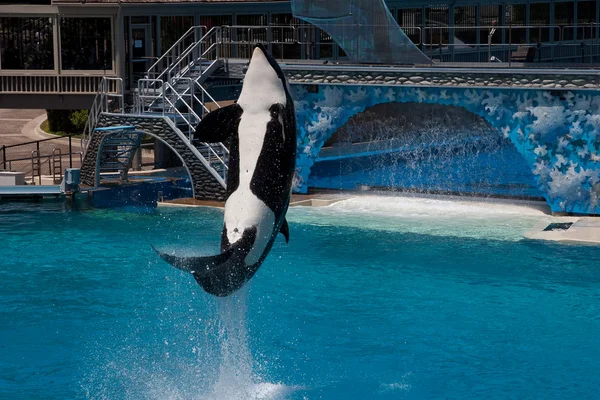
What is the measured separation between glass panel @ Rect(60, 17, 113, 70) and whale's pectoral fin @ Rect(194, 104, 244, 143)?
66.4 ft

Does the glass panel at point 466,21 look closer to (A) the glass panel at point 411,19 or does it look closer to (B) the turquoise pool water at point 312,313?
(A) the glass panel at point 411,19

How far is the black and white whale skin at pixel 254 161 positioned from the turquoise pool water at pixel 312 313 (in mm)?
2391

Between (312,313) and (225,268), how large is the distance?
24.8 feet

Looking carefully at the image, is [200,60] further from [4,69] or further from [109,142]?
[4,69]

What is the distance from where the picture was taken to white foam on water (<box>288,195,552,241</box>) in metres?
22.0

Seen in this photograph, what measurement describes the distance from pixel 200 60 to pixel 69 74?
4.22 meters

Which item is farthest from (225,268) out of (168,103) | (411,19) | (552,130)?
(411,19)

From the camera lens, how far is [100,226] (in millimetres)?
22828

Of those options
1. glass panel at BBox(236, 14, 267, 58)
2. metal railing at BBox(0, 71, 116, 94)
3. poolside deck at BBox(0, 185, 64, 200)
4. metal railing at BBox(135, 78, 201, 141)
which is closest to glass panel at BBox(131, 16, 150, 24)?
metal railing at BBox(0, 71, 116, 94)

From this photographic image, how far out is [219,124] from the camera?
9633 millimetres

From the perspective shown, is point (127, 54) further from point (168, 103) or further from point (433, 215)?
point (433, 215)

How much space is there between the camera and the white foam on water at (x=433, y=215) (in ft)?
72.2

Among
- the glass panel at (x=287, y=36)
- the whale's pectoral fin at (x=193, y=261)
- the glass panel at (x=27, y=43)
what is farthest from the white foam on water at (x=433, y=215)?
the whale's pectoral fin at (x=193, y=261)

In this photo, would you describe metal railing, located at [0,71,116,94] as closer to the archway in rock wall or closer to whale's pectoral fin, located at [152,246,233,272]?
the archway in rock wall
